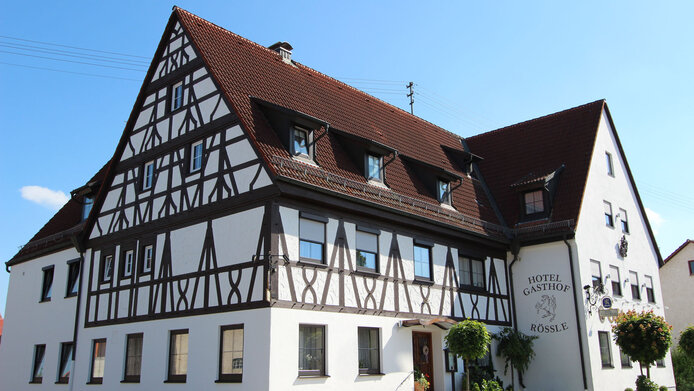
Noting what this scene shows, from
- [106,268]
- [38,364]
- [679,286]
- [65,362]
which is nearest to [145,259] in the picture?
[106,268]

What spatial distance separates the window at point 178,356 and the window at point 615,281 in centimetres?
1638

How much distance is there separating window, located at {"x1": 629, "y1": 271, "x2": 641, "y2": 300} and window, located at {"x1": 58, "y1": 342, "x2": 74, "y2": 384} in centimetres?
2162

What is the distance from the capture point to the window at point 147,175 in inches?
805

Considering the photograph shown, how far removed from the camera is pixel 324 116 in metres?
20.3

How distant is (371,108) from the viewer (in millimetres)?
24859

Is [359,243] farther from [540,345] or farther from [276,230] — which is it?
[540,345]

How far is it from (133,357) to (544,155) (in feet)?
58.4

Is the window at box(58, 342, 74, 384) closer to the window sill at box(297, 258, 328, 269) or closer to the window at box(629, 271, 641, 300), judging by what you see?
the window sill at box(297, 258, 328, 269)

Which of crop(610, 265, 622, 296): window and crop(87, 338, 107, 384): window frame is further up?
crop(610, 265, 622, 296): window

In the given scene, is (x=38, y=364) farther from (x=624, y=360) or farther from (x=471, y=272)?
(x=624, y=360)

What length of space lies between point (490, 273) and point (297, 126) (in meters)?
9.68

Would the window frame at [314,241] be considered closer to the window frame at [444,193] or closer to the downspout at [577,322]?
the window frame at [444,193]

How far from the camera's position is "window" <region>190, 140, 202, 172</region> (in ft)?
60.8

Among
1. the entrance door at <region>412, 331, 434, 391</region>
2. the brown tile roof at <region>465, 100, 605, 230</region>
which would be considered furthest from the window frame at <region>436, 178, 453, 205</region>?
the entrance door at <region>412, 331, 434, 391</region>
